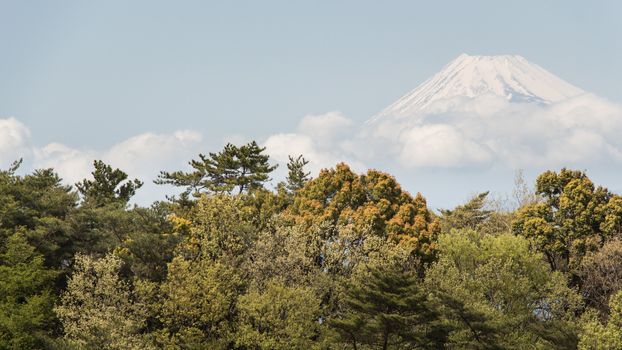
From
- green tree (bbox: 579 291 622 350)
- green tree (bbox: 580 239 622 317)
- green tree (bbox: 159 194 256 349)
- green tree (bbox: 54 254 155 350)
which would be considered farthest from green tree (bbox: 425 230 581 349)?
green tree (bbox: 54 254 155 350)

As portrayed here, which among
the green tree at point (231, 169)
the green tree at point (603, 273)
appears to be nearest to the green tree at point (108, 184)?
the green tree at point (231, 169)

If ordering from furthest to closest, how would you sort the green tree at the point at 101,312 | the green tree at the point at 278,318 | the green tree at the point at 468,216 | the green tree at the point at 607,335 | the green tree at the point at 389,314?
the green tree at the point at 468,216
the green tree at the point at 278,318
the green tree at the point at 101,312
the green tree at the point at 389,314
the green tree at the point at 607,335

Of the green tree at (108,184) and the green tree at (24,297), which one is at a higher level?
the green tree at (108,184)

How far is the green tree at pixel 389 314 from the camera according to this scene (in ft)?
130

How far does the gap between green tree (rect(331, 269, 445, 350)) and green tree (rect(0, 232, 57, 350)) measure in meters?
16.8

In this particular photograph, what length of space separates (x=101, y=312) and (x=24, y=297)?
6.29 metres

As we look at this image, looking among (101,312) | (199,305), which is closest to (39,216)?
(101,312)

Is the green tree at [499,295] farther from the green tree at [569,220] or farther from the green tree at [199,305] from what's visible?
the green tree at [199,305]

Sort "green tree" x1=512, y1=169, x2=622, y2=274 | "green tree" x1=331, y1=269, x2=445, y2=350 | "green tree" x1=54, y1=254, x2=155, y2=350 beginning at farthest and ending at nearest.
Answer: "green tree" x1=512, y1=169, x2=622, y2=274 → "green tree" x1=54, y1=254, x2=155, y2=350 → "green tree" x1=331, y1=269, x2=445, y2=350

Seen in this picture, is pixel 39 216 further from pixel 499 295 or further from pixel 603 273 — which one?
pixel 603 273

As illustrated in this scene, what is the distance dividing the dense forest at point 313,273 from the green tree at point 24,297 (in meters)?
0.10

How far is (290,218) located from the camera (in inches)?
2180

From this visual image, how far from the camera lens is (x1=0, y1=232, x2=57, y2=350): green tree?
142 ft

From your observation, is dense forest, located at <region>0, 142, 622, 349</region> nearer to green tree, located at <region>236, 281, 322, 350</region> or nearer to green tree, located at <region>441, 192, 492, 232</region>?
green tree, located at <region>236, 281, 322, 350</region>
